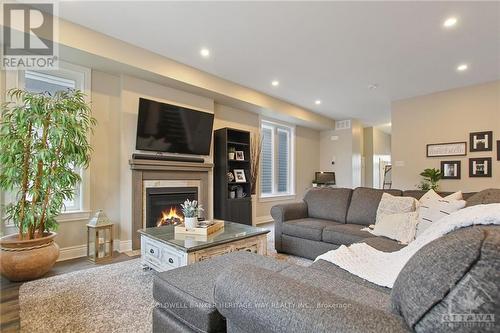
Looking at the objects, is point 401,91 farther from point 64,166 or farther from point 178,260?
point 64,166

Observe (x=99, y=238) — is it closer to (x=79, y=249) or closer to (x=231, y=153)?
(x=79, y=249)

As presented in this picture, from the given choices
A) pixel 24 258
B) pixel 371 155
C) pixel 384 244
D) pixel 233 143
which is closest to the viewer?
pixel 384 244

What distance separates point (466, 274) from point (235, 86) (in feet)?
14.5

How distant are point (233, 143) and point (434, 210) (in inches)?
132

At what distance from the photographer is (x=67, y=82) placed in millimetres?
3328

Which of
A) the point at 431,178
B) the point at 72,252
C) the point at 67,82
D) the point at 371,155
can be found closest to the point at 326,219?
the point at 431,178

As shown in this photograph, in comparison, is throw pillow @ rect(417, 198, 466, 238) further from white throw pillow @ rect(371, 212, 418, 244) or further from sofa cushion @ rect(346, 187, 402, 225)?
sofa cushion @ rect(346, 187, 402, 225)

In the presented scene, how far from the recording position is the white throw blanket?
1.03 meters

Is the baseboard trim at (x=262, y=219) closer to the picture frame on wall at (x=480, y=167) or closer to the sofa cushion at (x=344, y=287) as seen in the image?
the picture frame on wall at (x=480, y=167)

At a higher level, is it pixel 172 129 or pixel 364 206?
pixel 172 129

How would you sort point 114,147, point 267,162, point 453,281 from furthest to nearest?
point 267,162 → point 114,147 → point 453,281

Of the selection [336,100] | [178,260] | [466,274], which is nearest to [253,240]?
[178,260]

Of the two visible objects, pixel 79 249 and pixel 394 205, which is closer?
pixel 394 205

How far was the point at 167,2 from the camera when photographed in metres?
2.48
